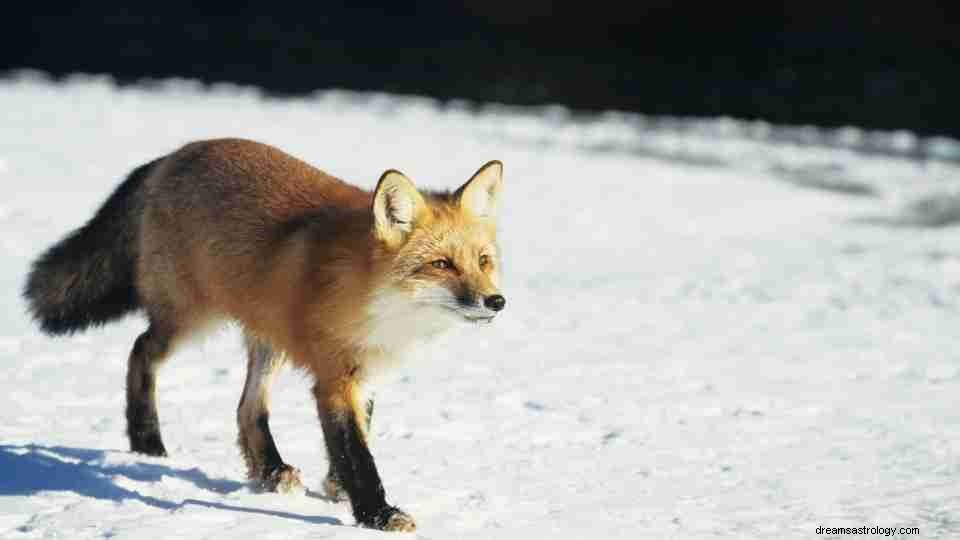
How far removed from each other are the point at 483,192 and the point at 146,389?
6.54 feet

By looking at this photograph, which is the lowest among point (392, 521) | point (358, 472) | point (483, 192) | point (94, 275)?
point (392, 521)

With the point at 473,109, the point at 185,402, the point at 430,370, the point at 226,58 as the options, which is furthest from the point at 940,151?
the point at 226,58

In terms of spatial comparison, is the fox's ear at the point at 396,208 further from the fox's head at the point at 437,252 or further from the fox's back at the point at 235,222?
the fox's back at the point at 235,222

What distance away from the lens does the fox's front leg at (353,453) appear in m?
4.26

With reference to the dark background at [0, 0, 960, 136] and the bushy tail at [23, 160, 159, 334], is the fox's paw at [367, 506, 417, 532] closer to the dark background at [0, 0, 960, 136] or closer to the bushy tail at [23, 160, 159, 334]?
the bushy tail at [23, 160, 159, 334]

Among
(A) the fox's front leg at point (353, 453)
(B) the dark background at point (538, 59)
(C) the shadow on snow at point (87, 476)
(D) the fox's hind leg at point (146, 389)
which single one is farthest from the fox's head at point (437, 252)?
(B) the dark background at point (538, 59)

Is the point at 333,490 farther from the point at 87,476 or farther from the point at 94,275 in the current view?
the point at 94,275

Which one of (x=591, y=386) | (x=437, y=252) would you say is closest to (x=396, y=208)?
(x=437, y=252)

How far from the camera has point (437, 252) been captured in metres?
4.25

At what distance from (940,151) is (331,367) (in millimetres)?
20439

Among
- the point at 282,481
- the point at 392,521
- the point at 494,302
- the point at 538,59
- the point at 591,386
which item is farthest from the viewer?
the point at 538,59

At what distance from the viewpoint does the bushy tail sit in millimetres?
5324

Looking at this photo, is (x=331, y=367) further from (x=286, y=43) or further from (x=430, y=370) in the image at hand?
(x=286, y=43)

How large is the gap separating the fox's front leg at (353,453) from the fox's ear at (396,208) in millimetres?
626
